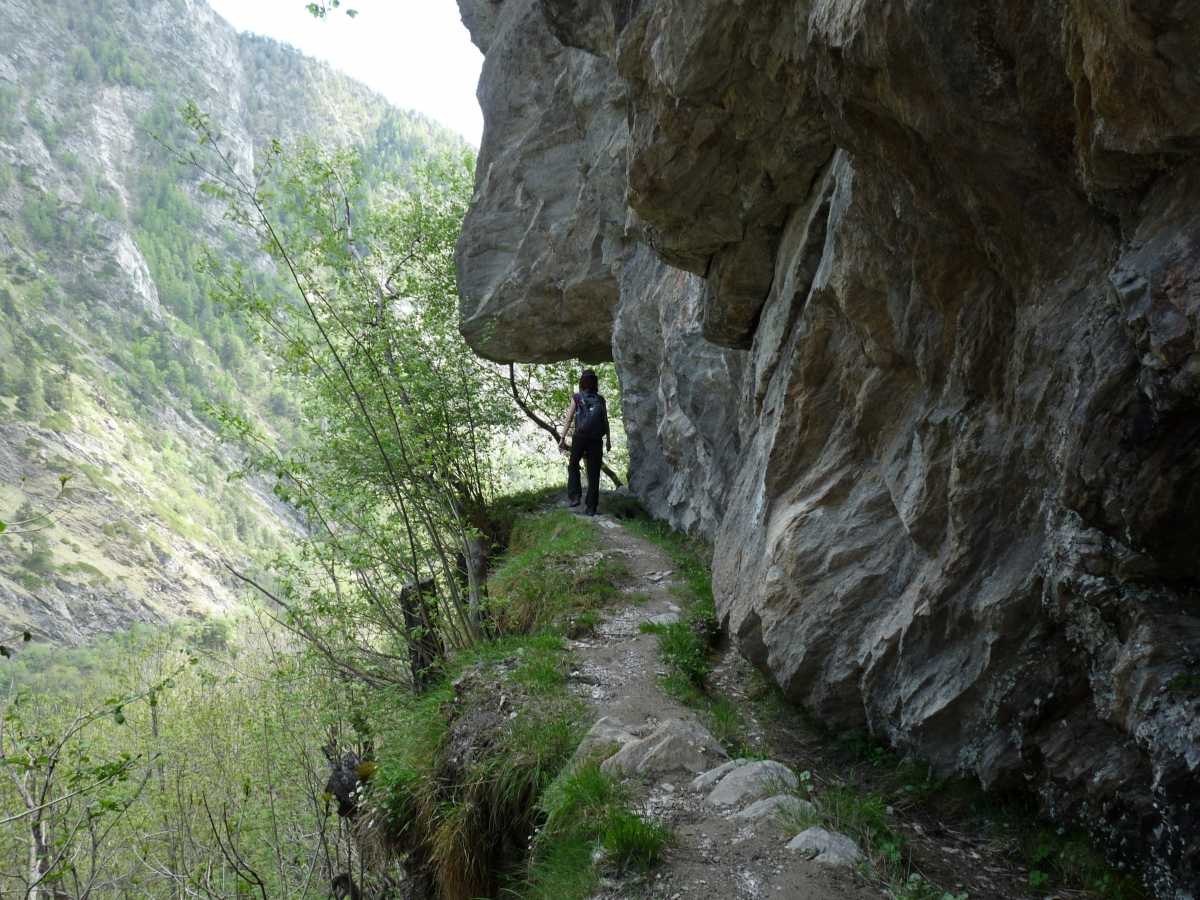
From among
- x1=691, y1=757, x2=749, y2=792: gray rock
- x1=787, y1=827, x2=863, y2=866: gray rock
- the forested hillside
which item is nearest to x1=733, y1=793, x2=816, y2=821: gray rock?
x1=787, y1=827, x2=863, y2=866: gray rock

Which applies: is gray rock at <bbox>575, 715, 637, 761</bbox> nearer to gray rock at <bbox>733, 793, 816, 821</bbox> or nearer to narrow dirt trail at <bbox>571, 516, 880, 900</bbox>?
narrow dirt trail at <bbox>571, 516, 880, 900</bbox>

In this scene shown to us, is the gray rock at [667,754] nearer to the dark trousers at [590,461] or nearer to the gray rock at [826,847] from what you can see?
the gray rock at [826,847]

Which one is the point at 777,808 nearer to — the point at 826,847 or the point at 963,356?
the point at 826,847

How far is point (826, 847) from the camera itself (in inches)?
172

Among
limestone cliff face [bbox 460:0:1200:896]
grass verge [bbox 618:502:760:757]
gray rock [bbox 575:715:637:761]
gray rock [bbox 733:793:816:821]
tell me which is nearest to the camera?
limestone cliff face [bbox 460:0:1200:896]

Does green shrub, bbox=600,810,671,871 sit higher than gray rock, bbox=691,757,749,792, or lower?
lower

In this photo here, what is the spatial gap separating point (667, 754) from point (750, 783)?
0.70 metres

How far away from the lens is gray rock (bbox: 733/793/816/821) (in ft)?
15.5

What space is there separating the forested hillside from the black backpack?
4784cm

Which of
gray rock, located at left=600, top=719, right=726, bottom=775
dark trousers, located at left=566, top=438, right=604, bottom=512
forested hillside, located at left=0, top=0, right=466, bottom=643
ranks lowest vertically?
gray rock, located at left=600, top=719, right=726, bottom=775

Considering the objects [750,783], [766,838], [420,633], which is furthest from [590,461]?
[766,838]

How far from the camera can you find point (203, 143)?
7.70 m

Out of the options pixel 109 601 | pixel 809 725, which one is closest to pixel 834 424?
pixel 809 725

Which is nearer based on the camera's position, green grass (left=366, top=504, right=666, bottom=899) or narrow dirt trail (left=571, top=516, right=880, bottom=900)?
narrow dirt trail (left=571, top=516, right=880, bottom=900)
